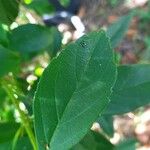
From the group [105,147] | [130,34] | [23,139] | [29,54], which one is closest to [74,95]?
[23,139]

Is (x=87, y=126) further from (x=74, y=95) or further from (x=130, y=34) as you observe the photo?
(x=130, y=34)

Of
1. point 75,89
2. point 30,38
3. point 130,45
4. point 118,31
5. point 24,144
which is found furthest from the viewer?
point 130,45

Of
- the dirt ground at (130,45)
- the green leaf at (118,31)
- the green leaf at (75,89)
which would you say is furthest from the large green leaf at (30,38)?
the dirt ground at (130,45)

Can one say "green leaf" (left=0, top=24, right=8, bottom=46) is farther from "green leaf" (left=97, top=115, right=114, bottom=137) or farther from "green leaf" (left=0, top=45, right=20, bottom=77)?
"green leaf" (left=97, top=115, right=114, bottom=137)

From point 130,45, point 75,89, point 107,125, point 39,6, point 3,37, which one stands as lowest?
point 75,89

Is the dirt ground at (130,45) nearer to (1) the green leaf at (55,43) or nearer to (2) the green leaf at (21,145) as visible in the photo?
(1) the green leaf at (55,43)

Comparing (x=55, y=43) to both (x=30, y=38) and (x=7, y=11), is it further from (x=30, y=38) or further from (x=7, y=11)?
(x=7, y=11)

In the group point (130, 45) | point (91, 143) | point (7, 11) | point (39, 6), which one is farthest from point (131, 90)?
point (130, 45)
